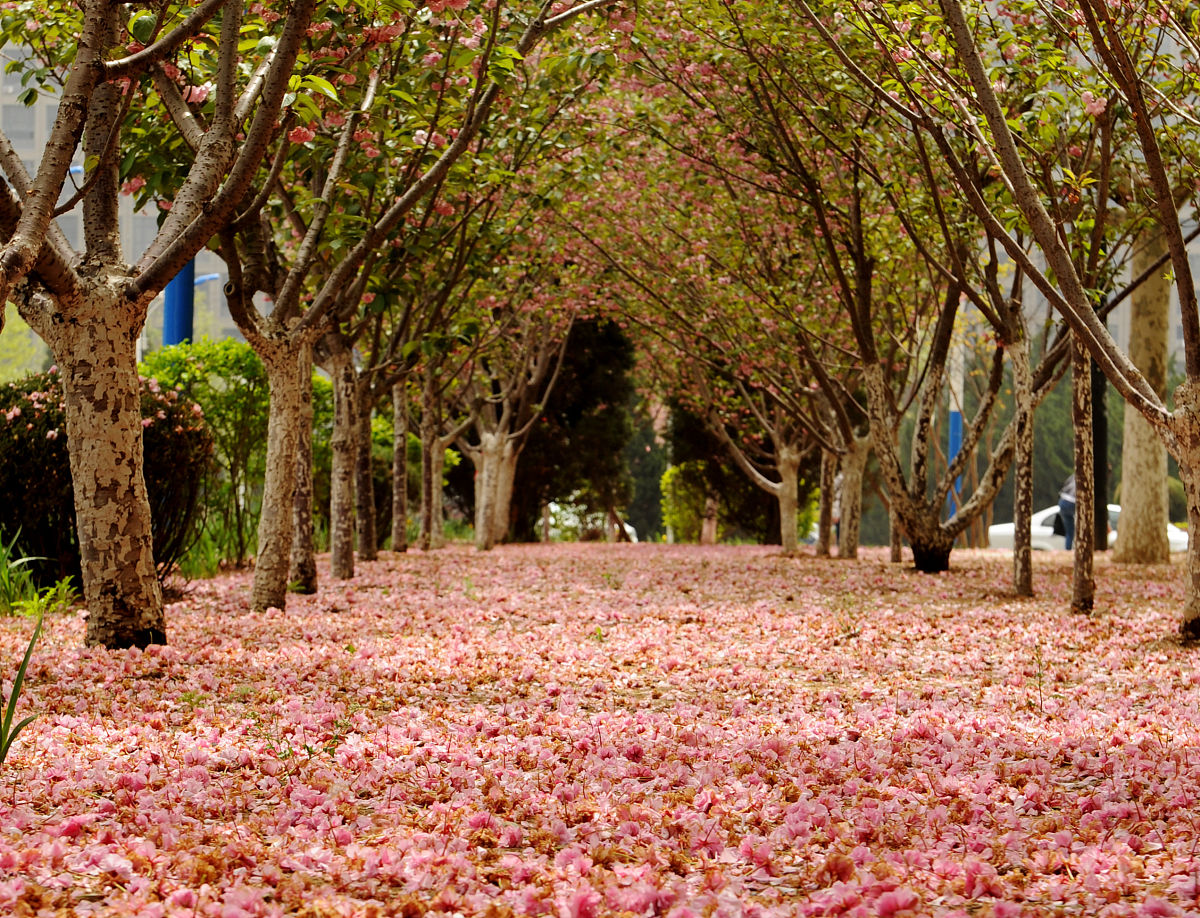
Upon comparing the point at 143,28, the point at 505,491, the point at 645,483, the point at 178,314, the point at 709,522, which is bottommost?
the point at 709,522

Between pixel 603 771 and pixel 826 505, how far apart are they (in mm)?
12854

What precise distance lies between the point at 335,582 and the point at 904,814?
815 centimetres

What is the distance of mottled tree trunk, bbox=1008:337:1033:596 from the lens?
31.3ft

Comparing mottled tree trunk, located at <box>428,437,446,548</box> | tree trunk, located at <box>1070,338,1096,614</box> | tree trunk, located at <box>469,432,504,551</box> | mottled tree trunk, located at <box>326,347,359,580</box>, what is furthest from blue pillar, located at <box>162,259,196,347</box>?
tree trunk, located at <box>1070,338,1096,614</box>

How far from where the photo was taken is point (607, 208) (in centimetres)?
1454

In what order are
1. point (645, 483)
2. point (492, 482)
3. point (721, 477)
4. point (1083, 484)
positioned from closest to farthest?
point (1083, 484), point (492, 482), point (721, 477), point (645, 483)

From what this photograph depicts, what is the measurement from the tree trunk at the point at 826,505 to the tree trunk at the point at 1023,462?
6096mm

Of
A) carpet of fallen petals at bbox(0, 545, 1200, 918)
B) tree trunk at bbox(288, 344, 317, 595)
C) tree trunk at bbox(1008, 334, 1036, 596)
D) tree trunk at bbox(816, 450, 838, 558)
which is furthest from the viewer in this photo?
tree trunk at bbox(816, 450, 838, 558)

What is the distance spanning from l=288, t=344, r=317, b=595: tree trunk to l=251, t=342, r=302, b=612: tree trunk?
200 millimetres

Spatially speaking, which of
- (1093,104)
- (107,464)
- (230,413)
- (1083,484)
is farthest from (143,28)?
(230,413)

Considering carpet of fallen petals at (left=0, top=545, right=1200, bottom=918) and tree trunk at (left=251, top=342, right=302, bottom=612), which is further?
tree trunk at (left=251, top=342, right=302, bottom=612)

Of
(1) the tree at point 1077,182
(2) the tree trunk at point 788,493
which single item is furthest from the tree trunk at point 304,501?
(2) the tree trunk at point 788,493

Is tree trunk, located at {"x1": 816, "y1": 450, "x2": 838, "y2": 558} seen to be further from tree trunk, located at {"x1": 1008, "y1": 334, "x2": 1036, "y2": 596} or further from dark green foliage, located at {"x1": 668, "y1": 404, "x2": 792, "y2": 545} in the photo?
tree trunk, located at {"x1": 1008, "y1": 334, "x2": 1036, "y2": 596}

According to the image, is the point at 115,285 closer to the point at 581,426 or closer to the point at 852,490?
the point at 852,490
